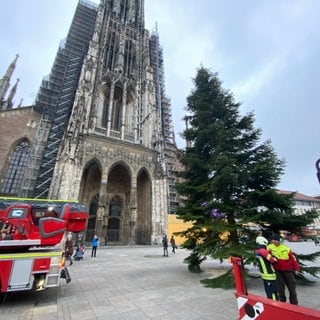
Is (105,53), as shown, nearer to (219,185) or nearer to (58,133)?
(58,133)

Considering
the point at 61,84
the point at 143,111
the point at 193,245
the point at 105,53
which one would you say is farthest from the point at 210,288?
the point at 105,53

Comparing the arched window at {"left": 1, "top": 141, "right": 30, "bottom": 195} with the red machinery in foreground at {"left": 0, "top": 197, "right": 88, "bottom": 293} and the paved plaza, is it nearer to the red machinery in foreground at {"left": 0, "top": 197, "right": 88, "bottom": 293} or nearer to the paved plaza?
the red machinery in foreground at {"left": 0, "top": 197, "right": 88, "bottom": 293}

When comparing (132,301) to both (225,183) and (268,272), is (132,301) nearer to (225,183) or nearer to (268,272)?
(268,272)

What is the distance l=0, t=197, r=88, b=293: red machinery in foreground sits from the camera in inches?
152

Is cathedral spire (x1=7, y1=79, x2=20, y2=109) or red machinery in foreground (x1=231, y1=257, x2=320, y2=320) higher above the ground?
cathedral spire (x1=7, y1=79, x2=20, y2=109)

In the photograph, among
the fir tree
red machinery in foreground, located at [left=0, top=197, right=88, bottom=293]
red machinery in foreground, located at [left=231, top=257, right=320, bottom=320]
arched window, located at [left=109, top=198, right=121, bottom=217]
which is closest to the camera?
red machinery in foreground, located at [left=231, top=257, right=320, bottom=320]

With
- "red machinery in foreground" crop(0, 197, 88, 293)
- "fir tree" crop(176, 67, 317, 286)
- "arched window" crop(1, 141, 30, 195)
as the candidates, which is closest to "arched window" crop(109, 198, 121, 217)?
"arched window" crop(1, 141, 30, 195)

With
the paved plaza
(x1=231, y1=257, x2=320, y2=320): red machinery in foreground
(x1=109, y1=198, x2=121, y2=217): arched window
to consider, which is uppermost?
(x1=109, y1=198, x2=121, y2=217): arched window

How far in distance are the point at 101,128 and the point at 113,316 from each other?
2314cm

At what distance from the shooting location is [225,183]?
18.8ft

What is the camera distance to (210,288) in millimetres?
5016

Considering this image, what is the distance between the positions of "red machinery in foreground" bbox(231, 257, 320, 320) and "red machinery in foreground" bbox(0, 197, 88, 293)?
368cm

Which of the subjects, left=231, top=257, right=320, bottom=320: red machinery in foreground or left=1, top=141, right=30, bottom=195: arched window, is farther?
left=1, top=141, right=30, bottom=195: arched window

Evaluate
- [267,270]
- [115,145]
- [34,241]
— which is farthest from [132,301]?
[115,145]
